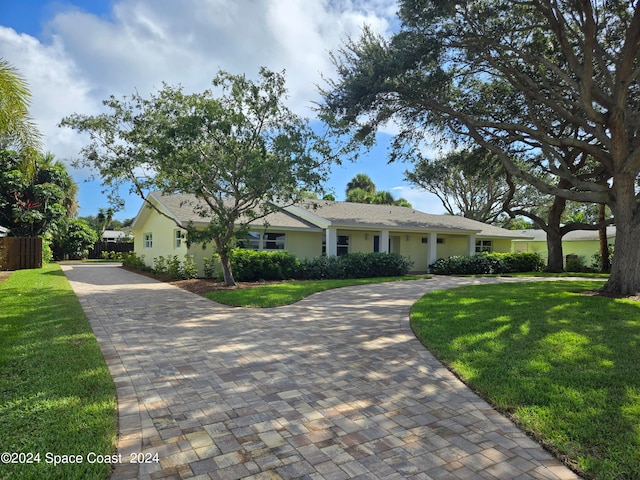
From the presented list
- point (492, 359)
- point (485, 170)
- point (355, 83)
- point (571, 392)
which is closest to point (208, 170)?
point (355, 83)

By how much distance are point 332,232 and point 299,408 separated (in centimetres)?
1507

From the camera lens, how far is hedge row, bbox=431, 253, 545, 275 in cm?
2119

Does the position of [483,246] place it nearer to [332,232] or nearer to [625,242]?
[332,232]

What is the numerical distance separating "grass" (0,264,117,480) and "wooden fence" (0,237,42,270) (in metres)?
14.8

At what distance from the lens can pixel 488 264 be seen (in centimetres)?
2186

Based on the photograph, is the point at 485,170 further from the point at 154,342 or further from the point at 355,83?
the point at 154,342

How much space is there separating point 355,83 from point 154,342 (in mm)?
10356

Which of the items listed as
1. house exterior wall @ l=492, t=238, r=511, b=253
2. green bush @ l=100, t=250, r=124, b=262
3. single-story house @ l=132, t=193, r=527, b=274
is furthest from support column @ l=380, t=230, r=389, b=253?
green bush @ l=100, t=250, r=124, b=262

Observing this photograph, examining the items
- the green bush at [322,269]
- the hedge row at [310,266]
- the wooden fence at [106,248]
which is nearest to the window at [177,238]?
the hedge row at [310,266]

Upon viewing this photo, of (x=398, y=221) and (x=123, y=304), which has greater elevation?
(x=398, y=221)

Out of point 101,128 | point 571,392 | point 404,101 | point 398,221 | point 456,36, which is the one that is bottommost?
point 571,392

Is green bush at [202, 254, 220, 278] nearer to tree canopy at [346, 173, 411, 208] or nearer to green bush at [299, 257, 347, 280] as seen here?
green bush at [299, 257, 347, 280]

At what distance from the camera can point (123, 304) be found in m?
10.1

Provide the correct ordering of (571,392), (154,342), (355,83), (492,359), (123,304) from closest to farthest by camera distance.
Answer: (571,392)
(492,359)
(154,342)
(123,304)
(355,83)
